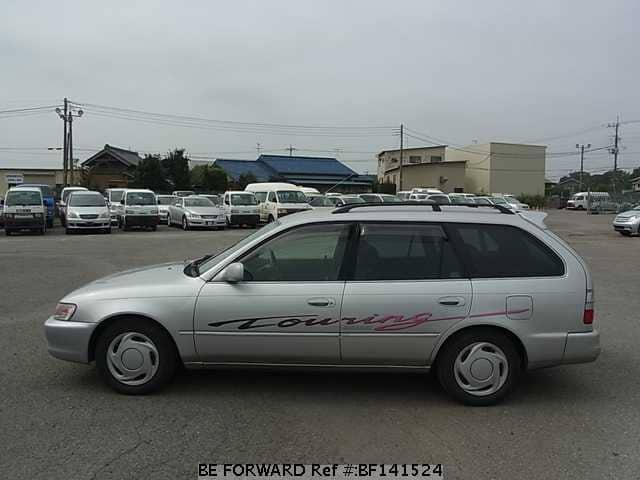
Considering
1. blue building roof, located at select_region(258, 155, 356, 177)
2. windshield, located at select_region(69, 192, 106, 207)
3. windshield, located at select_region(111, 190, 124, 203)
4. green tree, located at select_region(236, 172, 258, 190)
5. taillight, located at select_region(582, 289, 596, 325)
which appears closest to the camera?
taillight, located at select_region(582, 289, 596, 325)

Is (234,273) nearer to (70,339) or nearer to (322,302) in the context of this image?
(322,302)

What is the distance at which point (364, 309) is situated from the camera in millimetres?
4398

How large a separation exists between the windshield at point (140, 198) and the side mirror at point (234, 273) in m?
22.0

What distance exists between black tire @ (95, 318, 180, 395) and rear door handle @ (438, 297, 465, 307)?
2.15 meters

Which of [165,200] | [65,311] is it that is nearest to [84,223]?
[165,200]

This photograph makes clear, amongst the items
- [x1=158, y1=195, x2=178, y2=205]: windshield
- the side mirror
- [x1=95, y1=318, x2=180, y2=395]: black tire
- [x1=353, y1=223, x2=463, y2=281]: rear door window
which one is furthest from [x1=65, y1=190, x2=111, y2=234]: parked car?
[x1=353, y1=223, x2=463, y2=281]: rear door window

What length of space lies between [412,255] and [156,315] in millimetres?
2082

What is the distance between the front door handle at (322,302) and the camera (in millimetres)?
4410

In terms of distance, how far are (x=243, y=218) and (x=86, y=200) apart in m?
6.93

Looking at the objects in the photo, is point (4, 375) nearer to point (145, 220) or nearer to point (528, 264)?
point (528, 264)

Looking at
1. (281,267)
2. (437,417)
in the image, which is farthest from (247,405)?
(437,417)

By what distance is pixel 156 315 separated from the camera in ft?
14.8

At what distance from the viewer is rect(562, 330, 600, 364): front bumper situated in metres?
4.48

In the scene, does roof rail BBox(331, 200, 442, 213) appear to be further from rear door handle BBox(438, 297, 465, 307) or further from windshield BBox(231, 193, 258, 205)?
windshield BBox(231, 193, 258, 205)
